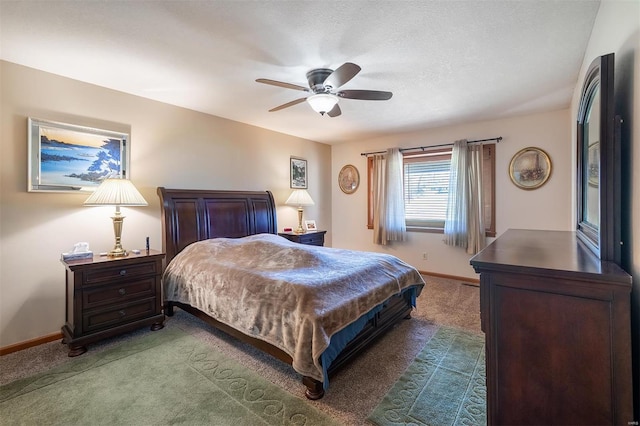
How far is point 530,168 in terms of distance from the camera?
13.1ft

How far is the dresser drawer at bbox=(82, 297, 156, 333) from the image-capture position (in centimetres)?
249

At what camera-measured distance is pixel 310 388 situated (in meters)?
1.86

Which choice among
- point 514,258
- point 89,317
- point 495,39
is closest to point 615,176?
point 514,258

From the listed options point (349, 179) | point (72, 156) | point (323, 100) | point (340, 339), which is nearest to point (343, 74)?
point (323, 100)

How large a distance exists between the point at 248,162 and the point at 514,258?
392cm

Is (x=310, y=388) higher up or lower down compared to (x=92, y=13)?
lower down

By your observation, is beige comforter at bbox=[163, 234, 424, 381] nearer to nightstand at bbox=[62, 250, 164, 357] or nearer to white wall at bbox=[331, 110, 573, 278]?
nightstand at bbox=[62, 250, 164, 357]

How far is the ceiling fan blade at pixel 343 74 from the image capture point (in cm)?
204

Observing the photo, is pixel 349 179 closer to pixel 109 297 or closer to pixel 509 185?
pixel 509 185

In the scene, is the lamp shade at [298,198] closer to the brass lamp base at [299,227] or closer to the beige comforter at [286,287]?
the brass lamp base at [299,227]

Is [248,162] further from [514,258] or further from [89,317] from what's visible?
[514,258]

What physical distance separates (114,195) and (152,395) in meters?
1.77

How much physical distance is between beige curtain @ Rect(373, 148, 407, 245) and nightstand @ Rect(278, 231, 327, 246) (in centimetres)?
116

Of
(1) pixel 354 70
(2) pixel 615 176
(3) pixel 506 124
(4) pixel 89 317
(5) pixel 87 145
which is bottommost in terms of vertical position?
(4) pixel 89 317
